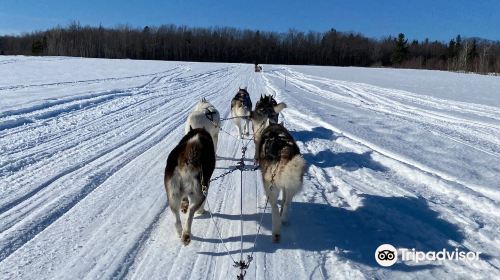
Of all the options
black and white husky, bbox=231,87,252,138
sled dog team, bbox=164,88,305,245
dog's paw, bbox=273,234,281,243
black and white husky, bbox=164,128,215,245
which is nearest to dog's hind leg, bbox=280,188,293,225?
sled dog team, bbox=164,88,305,245

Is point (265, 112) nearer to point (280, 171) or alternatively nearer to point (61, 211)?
point (280, 171)

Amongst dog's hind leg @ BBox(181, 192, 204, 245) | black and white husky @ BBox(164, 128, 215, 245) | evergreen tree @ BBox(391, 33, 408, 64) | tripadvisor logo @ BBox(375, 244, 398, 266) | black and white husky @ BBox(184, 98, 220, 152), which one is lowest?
tripadvisor logo @ BBox(375, 244, 398, 266)

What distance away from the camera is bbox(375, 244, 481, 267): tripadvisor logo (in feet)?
13.6

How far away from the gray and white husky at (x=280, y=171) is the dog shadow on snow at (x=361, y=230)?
25 cm

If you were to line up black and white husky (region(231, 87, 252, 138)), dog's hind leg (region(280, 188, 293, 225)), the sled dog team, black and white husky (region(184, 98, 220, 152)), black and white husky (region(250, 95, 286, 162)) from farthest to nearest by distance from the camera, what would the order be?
1. black and white husky (region(231, 87, 252, 138))
2. black and white husky (region(250, 95, 286, 162))
3. black and white husky (region(184, 98, 220, 152))
4. dog's hind leg (region(280, 188, 293, 225))
5. the sled dog team

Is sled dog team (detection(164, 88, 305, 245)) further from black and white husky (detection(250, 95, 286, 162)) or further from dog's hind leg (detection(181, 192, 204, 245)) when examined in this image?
black and white husky (detection(250, 95, 286, 162))

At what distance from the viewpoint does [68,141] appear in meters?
8.84

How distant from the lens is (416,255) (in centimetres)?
426

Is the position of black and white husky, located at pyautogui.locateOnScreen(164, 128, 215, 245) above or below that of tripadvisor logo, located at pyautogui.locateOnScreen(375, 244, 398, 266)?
above

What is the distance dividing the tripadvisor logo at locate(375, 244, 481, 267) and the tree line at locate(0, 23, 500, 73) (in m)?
92.6

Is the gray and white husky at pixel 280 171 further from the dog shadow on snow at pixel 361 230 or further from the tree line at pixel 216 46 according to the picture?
the tree line at pixel 216 46

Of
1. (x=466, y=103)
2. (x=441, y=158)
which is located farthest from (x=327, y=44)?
(x=441, y=158)

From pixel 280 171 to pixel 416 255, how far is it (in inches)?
65.2

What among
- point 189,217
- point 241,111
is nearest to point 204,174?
point 189,217
